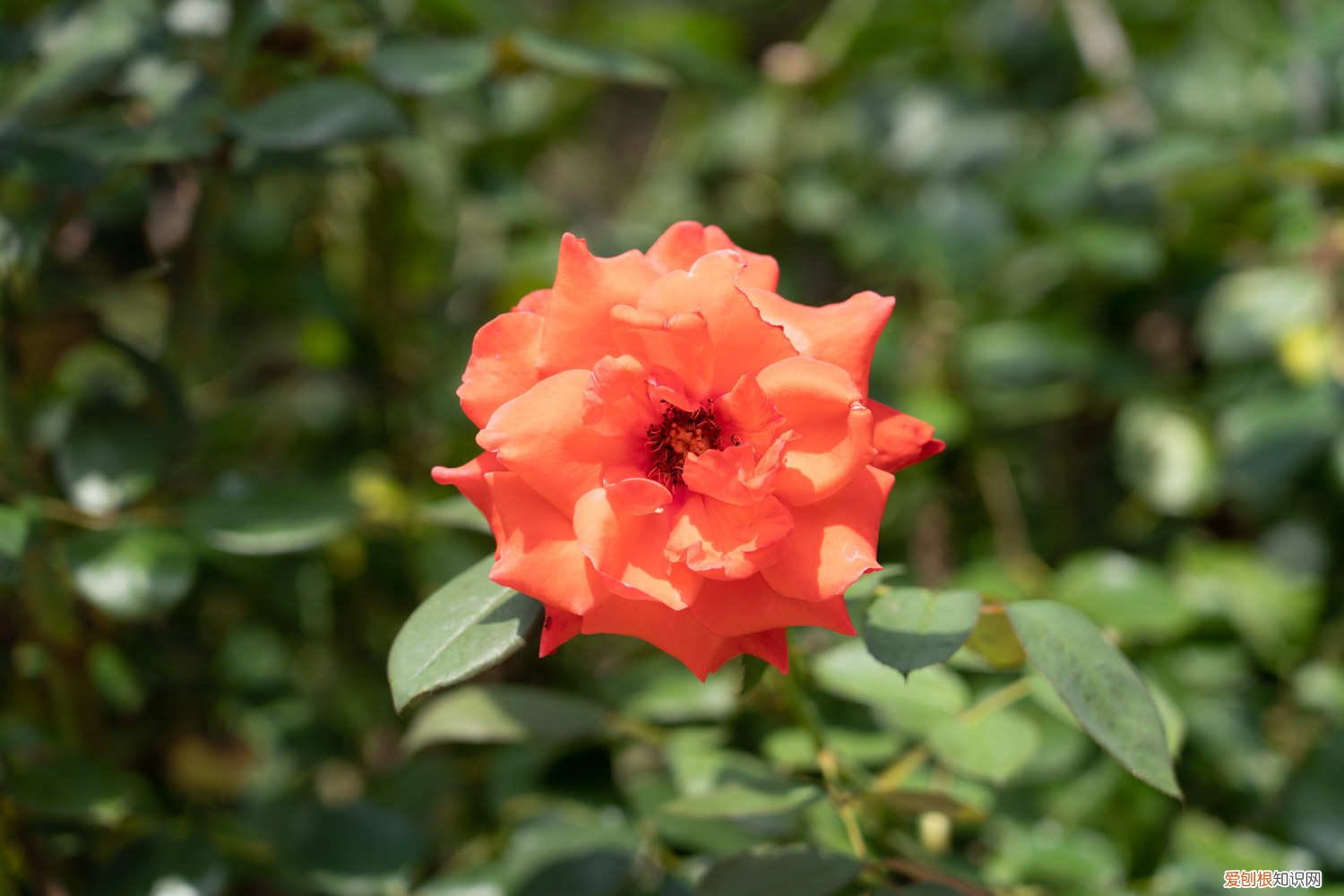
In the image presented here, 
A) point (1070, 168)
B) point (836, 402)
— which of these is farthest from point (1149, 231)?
point (836, 402)

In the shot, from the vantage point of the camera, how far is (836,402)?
0.54 meters

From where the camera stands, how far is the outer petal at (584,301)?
0.56 meters

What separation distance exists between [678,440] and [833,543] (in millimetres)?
120

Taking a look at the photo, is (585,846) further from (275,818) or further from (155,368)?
(155,368)

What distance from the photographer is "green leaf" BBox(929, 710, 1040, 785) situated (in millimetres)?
743

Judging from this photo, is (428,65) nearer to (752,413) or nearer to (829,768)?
(752,413)

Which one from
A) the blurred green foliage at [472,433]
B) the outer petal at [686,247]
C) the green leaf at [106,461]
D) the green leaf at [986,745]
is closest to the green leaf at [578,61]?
the blurred green foliage at [472,433]

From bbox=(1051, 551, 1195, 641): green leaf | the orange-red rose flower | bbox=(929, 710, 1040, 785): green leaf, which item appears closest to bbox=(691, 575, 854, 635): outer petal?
the orange-red rose flower

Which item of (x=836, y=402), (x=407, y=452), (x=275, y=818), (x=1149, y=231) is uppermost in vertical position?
→ (x=836, y=402)

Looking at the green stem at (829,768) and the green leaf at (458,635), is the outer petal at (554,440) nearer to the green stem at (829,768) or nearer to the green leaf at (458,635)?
the green leaf at (458,635)

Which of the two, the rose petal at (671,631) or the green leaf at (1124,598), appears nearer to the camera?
the rose petal at (671,631)

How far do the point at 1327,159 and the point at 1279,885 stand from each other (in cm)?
63

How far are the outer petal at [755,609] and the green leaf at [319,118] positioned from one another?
0.47 metres

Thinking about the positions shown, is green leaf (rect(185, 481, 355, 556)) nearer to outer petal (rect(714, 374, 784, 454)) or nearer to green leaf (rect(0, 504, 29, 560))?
green leaf (rect(0, 504, 29, 560))
